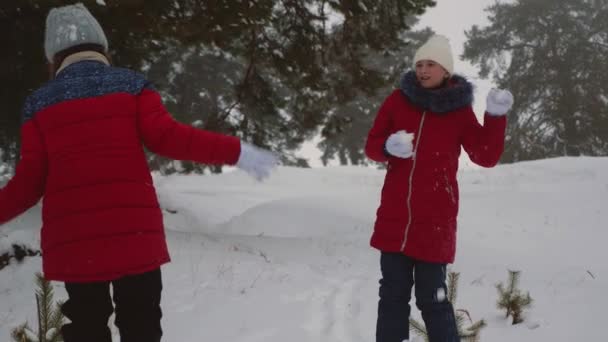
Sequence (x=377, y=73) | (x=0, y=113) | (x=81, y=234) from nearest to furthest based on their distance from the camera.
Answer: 1. (x=81, y=234)
2. (x=0, y=113)
3. (x=377, y=73)

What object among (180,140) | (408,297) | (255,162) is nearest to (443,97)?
(408,297)

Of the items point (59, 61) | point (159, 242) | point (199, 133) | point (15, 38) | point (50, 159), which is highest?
point (15, 38)

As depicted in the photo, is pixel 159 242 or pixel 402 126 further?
pixel 402 126

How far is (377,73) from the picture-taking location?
754 centimetres

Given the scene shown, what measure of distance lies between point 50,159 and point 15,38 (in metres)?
5.00

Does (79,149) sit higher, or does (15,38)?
(15,38)

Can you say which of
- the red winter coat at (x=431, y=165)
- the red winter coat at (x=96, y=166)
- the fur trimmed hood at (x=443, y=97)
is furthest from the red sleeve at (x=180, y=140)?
the fur trimmed hood at (x=443, y=97)

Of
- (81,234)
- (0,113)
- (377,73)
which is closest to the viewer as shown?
(81,234)

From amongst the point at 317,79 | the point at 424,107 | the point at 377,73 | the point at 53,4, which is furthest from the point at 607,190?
the point at 53,4

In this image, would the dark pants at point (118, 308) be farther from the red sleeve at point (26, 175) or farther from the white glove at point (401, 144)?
the white glove at point (401, 144)


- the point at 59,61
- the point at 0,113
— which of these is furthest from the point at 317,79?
the point at 59,61

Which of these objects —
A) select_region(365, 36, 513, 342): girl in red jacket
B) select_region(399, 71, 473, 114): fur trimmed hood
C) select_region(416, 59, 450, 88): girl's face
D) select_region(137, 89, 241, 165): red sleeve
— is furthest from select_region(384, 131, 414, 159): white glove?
select_region(137, 89, 241, 165): red sleeve

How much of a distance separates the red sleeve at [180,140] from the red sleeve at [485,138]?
1.50m

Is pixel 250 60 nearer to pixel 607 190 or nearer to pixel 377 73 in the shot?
pixel 377 73
